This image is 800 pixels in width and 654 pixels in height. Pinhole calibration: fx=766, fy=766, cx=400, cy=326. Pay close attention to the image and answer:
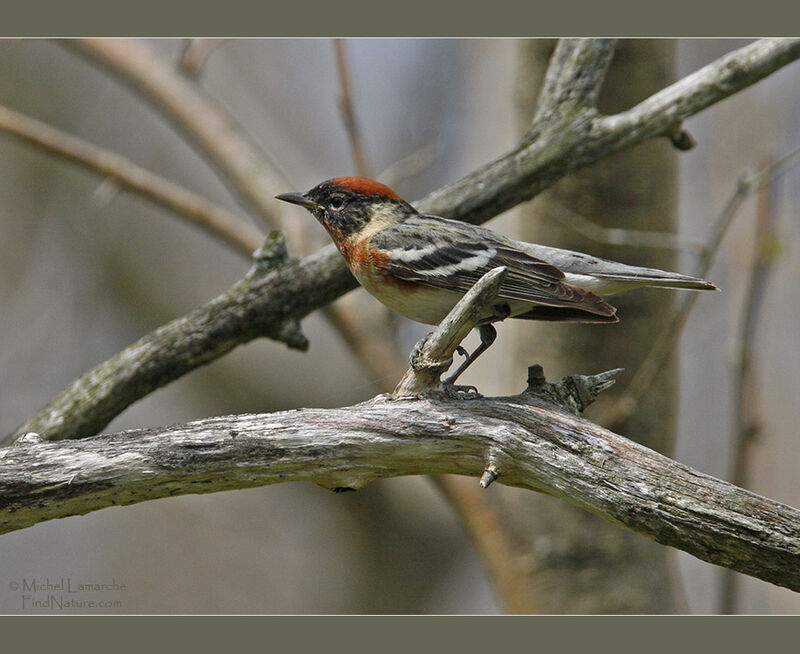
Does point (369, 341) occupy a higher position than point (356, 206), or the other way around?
point (369, 341)

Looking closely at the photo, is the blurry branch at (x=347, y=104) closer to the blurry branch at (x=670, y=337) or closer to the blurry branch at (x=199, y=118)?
the blurry branch at (x=199, y=118)

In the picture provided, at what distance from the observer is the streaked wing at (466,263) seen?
3.58 meters

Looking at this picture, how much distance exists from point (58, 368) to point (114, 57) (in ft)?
10.3

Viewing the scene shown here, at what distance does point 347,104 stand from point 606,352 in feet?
9.65

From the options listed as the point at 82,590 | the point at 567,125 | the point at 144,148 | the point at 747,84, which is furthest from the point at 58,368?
the point at 747,84

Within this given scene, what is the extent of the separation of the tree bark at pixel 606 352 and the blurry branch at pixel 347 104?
1.51 metres

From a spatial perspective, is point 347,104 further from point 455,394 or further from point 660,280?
point 455,394

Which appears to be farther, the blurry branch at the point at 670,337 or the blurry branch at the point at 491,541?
the blurry branch at the point at 491,541

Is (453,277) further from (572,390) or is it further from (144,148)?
(144,148)

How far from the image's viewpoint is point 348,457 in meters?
3.10

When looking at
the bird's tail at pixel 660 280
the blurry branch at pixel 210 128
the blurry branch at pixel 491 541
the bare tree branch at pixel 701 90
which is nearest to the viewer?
the bird's tail at pixel 660 280

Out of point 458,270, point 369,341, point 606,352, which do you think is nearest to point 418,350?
point 458,270

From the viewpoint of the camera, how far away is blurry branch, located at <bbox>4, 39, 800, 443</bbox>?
4410mm

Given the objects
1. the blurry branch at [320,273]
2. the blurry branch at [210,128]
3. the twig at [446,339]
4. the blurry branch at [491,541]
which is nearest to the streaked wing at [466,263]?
the twig at [446,339]
